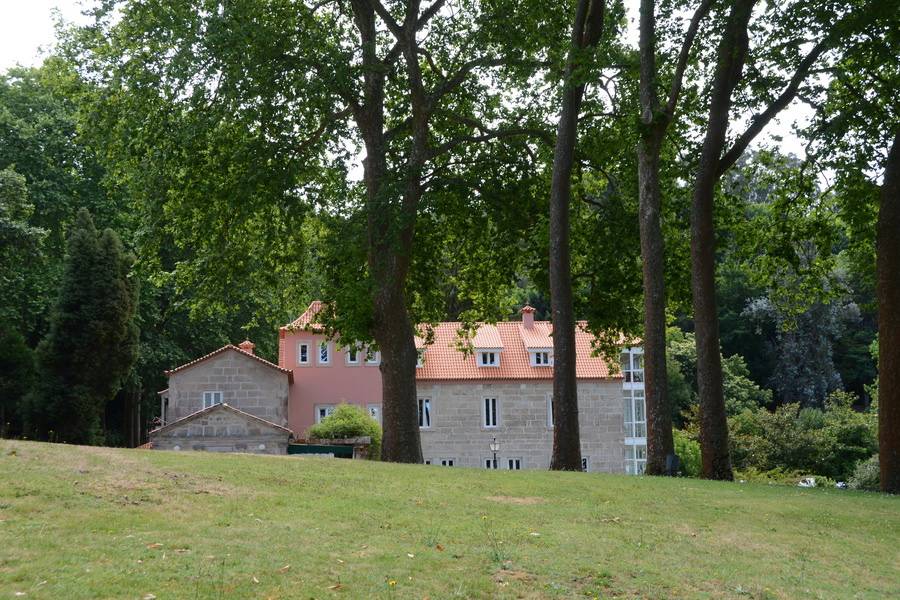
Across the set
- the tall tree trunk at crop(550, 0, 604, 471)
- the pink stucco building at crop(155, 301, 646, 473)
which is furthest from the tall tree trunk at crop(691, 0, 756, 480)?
the pink stucco building at crop(155, 301, 646, 473)

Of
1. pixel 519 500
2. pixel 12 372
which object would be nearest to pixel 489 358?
pixel 12 372

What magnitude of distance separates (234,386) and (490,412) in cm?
1158

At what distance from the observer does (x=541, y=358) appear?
46.7 meters

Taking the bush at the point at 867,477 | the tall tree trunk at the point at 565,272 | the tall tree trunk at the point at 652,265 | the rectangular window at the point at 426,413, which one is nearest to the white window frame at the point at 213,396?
the rectangular window at the point at 426,413

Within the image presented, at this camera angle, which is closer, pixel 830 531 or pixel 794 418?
pixel 830 531

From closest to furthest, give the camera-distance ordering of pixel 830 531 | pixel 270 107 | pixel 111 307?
pixel 830 531, pixel 270 107, pixel 111 307

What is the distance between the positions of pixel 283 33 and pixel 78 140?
5676 mm

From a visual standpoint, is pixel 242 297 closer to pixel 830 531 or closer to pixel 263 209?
pixel 263 209

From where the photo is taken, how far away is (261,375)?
4256 centimetres

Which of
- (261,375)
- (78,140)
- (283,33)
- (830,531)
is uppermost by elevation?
(283,33)

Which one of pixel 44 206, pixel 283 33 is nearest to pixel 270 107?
pixel 283 33

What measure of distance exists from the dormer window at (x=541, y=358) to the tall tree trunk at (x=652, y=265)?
1059 inches

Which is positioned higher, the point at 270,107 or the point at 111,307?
the point at 270,107

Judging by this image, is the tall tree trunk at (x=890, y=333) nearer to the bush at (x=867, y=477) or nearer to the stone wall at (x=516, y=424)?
the bush at (x=867, y=477)
